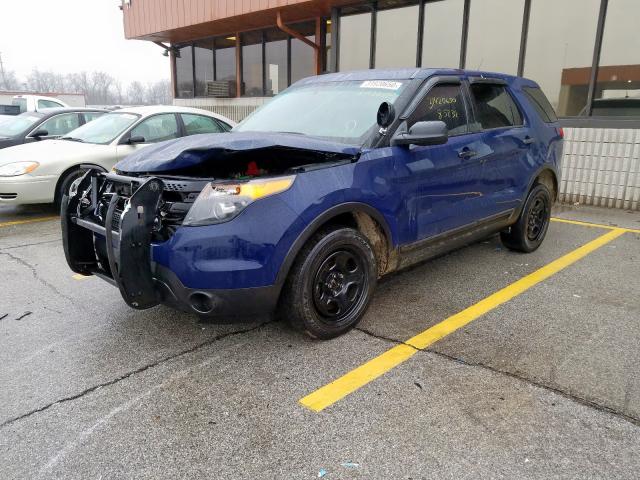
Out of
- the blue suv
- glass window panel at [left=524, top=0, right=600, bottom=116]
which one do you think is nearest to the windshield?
glass window panel at [left=524, top=0, right=600, bottom=116]

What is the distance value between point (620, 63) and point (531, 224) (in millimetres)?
4269

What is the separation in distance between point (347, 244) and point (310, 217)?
0.39 meters

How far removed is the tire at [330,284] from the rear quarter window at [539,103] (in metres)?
2.89

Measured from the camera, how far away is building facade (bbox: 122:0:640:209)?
7.78 meters

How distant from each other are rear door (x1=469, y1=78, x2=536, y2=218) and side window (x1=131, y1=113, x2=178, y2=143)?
4.85 metres

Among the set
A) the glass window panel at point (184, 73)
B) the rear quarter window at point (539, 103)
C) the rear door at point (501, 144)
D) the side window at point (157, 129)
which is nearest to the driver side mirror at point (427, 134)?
the rear door at point (501, 144)

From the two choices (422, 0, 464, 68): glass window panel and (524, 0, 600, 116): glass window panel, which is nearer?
(524, 0, 600, 116): glass window panel

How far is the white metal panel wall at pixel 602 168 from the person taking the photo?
762 centimetres

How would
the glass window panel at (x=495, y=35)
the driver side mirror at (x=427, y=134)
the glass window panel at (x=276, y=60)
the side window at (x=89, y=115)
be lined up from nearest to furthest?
the driver side mirror at (x=427, y=134) → the glass window panel at (x=495, y=35) → the side window at (x=89, y=115) → the glass window panel at (x=276, y=60)

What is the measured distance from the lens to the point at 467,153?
4.08 m

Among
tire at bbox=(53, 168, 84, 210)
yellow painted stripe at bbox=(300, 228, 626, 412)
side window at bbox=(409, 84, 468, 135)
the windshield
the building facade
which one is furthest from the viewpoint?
the windshield

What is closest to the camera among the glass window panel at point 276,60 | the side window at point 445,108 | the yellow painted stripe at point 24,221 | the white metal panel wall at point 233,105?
the side window at point 445,108

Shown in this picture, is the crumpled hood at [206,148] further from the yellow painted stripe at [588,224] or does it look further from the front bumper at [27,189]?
the yellow painted stripe at [588,224]

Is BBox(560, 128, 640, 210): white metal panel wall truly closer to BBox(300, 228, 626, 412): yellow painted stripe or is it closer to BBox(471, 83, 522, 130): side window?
BBox(300, 228, 626, 412): yellow painted stripe
